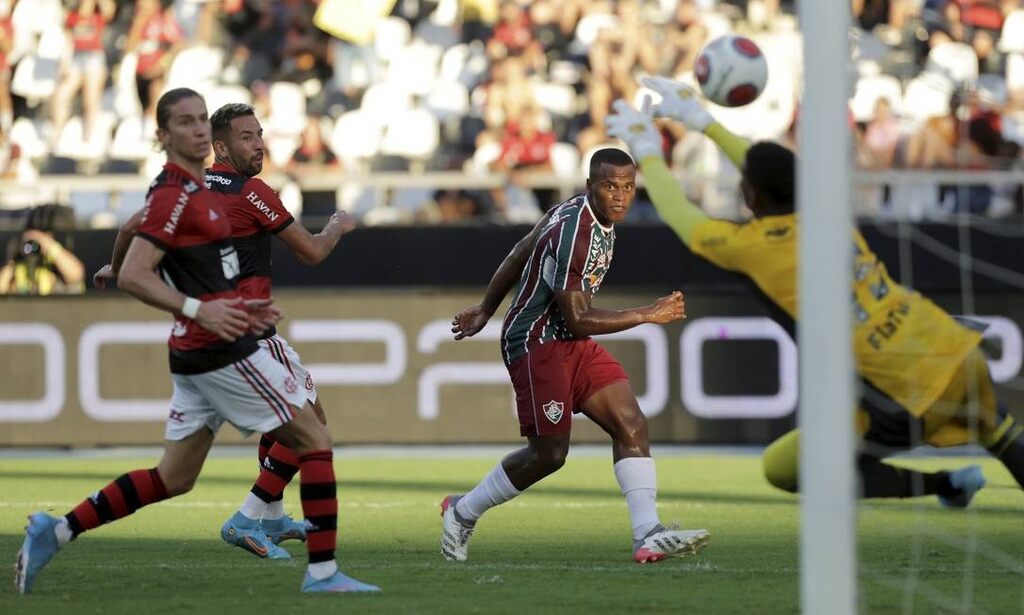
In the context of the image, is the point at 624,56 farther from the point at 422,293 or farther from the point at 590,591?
the point at 590,591

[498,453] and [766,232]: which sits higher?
[766,232]

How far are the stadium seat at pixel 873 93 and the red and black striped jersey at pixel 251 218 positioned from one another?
10.2 metres

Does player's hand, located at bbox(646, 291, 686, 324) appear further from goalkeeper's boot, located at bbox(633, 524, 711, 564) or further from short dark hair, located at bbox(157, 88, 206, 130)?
short dark hair, located at bbox(157, 88, 206, 130)

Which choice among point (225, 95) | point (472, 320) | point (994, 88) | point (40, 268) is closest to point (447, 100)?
point (225, 95)

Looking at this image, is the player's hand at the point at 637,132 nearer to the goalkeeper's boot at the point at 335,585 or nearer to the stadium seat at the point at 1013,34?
the goalkeeper's boot at the point at 335,585

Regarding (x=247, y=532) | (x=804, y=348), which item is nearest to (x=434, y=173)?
(x=247, y=532)

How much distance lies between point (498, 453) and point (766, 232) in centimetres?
820

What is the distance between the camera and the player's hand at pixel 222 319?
6.87 meters

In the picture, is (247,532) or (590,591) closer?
(590,591)

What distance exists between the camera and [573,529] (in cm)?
1002

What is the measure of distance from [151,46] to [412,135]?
11.5ft

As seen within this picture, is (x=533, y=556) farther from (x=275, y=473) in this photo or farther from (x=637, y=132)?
(x=637, y=132)

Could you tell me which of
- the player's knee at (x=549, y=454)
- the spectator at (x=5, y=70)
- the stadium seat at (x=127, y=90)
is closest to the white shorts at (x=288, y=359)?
the player's knee at (x=549, y=454)

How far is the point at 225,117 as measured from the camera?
848cm
